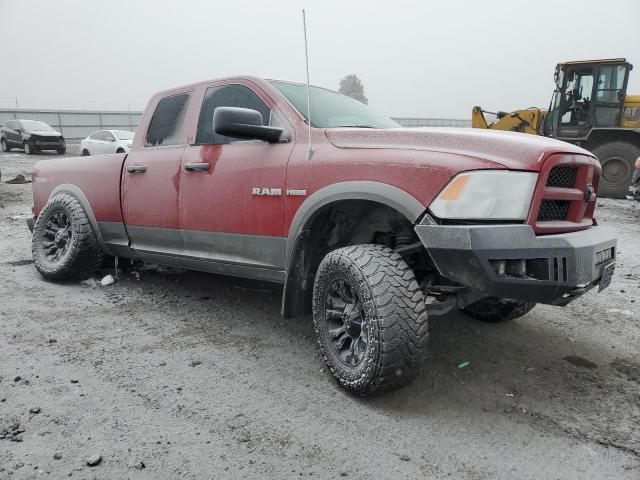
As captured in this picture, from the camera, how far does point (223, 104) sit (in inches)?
138

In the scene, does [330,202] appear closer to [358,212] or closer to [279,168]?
[358,212]

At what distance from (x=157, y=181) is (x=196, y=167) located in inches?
20.6

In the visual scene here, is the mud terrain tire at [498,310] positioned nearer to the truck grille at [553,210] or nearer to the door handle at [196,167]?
the truck grille at [553,210]

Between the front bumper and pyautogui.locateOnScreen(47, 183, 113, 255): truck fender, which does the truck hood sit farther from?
pyautogui.locateOnScreen(47, 183, 113, 255): truck fender

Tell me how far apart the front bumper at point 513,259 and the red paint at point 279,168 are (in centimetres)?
12

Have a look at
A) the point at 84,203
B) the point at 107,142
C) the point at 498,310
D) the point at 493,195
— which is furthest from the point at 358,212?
the point at 107,142

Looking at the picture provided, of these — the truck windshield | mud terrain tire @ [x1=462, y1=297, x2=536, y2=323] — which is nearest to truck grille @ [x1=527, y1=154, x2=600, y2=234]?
mud terrain tire @ [x1=462, y1=297, x2=536, y2=323]

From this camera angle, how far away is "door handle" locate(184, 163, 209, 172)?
3.36m

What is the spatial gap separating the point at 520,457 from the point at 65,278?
399 centimetres

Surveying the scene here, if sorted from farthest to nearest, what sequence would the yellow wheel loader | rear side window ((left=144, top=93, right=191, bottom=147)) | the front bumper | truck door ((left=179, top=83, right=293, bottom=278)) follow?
the yellow wheel loader
rear side window ((left=144, top=93, right=191, bottom=147))
truck door ((left=179, top=83, right=293, bottom=278))
the front bumper

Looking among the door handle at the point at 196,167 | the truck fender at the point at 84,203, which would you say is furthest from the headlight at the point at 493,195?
the truck fender at the point at 84,203

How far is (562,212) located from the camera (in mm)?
2490

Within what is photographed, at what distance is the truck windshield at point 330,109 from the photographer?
3.10 meters

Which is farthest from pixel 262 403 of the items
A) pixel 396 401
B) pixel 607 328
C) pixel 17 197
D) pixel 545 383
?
pixel 17 197
